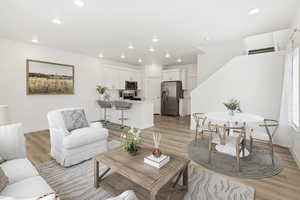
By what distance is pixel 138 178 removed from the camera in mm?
1395

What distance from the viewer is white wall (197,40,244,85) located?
13.8ft

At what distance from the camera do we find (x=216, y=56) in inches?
183

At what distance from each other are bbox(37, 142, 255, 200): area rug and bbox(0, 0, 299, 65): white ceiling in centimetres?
274

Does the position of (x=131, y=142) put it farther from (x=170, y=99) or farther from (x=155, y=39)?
(x=170, y=99)

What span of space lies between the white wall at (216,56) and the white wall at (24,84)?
4.31m

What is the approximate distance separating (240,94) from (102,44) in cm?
424

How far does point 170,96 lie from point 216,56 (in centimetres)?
325

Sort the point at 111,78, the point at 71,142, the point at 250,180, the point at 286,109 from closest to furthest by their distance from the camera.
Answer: the point at 250,180, the point at 71,142, the point at 286,109, the point at 111,78

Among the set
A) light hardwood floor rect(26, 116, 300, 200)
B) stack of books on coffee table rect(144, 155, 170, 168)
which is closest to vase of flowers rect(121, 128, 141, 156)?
stack of books on coffee table rect(144, 155, 170, 168)

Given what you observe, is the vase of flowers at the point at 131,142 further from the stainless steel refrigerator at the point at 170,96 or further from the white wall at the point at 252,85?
the stainless steel refrigerator at the point at 170,96

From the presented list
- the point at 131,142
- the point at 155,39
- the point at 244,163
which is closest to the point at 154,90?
the point at 155,39

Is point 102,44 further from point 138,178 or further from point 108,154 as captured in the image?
point 138,178

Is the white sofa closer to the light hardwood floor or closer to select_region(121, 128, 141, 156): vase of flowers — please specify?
select_region(121, 128, 141, 156): vase of flowers

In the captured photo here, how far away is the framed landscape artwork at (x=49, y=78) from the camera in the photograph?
4250 millimetres
